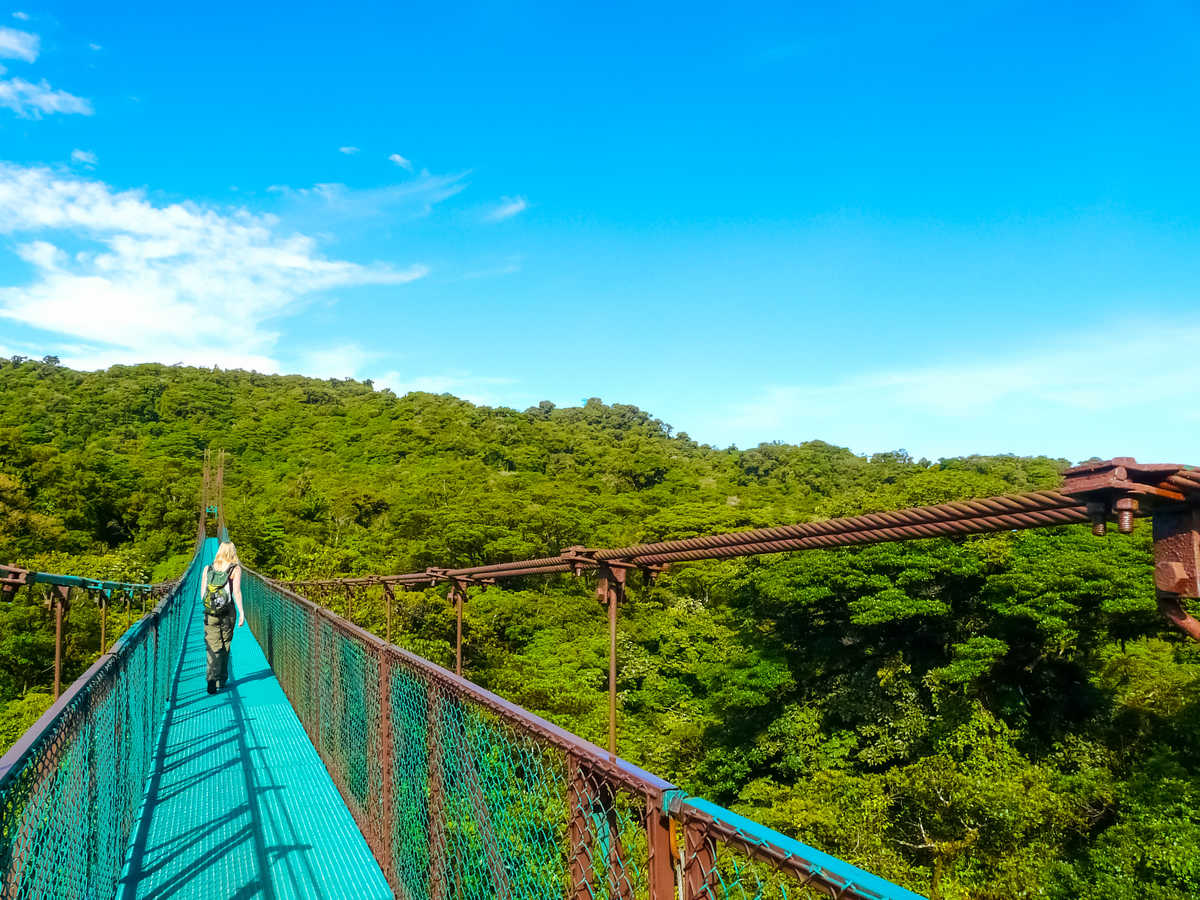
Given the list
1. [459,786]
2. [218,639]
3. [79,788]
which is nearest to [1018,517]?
[459,786]

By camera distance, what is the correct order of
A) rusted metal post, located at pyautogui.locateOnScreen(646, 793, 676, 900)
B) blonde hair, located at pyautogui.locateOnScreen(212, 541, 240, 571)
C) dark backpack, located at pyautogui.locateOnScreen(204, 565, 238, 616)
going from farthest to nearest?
blonde hair, located at pyautogui.locateOnScreen(212, 541, 240, 571) → dark backpack, located at pyautogui.locateOnScreen(204, 565, 238, 616) → rusted metal post, located at pyautogui.locateOnScreen(646, 793, 676, 900)

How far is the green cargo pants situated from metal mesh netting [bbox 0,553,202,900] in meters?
1.70

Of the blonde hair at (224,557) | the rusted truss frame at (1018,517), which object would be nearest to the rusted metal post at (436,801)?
the rusted truss frame at (1018,517)

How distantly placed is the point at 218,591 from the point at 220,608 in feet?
0.77

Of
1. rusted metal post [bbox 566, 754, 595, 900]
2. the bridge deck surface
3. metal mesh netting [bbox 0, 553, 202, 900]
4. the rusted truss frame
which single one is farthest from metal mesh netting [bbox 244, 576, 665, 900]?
metal mesh netting [bbox 0, 553, 202, 900]

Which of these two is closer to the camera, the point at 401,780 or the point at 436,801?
the point at 436,801

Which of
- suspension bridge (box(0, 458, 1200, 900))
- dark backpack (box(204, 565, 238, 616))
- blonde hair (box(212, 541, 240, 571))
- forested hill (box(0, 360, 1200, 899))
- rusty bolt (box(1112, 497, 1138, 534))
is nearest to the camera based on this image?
rusty bolt (box(1112, 497, 1138, 534))

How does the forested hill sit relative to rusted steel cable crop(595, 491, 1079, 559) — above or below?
below

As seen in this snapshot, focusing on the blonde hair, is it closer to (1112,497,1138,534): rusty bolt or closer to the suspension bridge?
the suspension bridge

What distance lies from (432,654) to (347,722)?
68.8 ft

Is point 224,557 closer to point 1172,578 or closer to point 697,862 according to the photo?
point 697,862

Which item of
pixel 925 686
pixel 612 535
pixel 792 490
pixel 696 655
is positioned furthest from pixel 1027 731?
pixel 792 490

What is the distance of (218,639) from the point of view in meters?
5.05

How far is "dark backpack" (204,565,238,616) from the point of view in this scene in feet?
16.3
